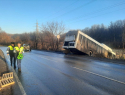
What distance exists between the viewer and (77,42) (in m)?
14.7

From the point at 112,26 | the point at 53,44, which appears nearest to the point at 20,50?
the point at 53,44

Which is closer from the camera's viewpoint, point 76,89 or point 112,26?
point 76,89

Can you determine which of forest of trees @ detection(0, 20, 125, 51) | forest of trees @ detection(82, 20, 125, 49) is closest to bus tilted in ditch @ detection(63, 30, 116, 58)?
forest of trees @ detection(0, 20, 125, 51)

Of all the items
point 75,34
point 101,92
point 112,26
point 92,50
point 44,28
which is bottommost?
point 101,92

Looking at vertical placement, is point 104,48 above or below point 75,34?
below

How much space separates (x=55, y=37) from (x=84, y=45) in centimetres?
1380

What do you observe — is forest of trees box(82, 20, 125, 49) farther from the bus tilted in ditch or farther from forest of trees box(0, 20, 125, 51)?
the bus tilted in ditch

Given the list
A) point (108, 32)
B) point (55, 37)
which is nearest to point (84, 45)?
point (55, 37)

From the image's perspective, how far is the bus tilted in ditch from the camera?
14.8m

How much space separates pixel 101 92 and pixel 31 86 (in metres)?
2.77

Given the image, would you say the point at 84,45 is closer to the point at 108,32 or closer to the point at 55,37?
the point at 55,37

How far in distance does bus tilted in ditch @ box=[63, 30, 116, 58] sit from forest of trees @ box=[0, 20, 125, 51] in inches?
132

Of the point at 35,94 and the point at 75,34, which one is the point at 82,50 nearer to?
the point at 75,34

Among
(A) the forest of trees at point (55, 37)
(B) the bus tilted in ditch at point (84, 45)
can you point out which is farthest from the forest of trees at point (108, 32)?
(B) the bus tilted in ditch at point (84, 45)
